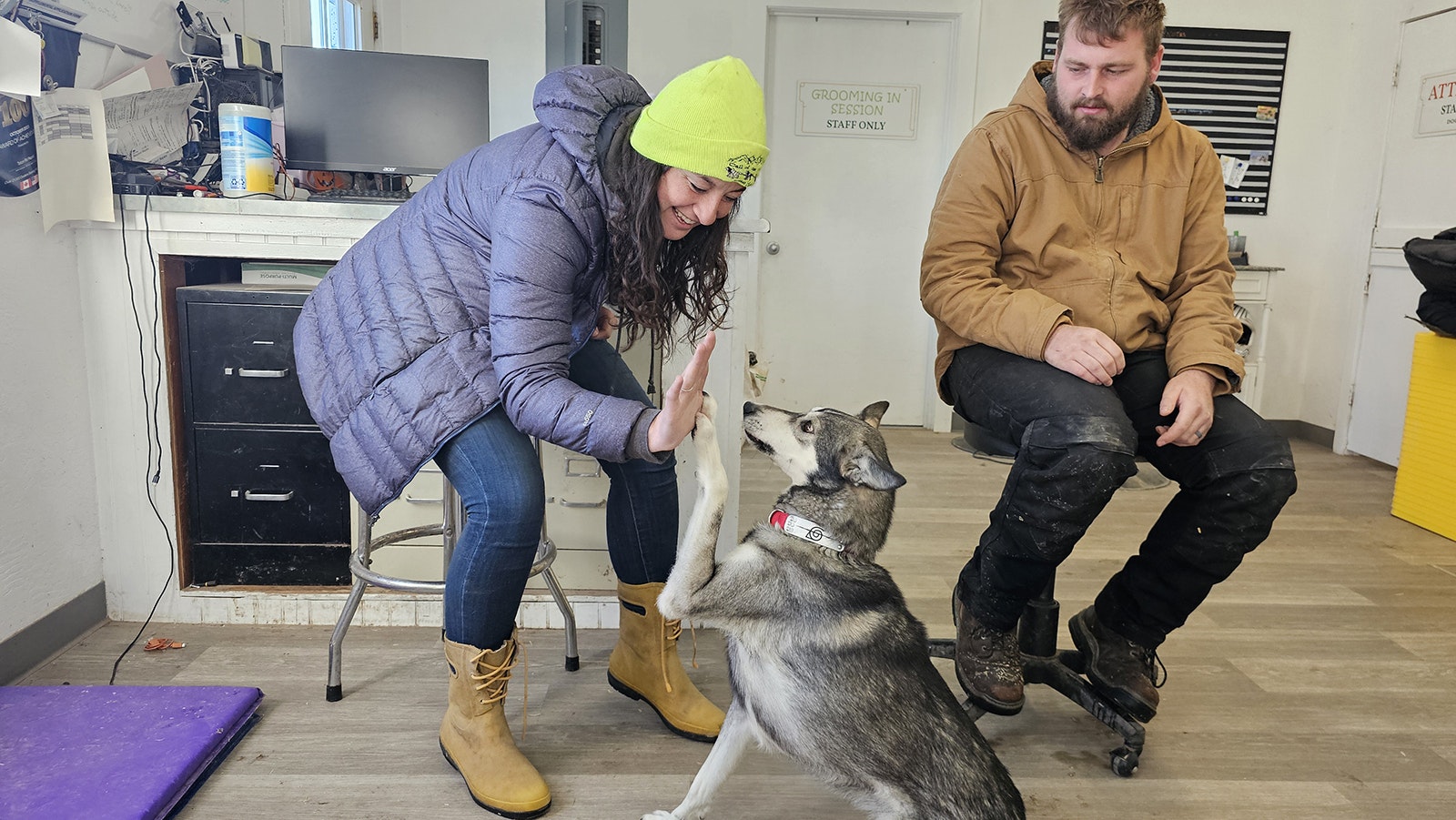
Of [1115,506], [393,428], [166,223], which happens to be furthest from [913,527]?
[166,223]

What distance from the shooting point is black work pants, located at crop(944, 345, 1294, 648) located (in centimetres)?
166

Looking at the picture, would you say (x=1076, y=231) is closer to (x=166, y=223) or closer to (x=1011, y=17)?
(x=166, y=223)

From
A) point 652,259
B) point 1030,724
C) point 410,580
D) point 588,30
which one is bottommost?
point 1030,724

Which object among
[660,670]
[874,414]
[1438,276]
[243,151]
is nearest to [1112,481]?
[874,414]

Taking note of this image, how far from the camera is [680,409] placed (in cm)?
143

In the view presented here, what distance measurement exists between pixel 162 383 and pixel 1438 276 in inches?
164

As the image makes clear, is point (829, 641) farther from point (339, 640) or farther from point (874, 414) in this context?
point (339, 640)

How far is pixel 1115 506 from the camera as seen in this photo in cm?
392

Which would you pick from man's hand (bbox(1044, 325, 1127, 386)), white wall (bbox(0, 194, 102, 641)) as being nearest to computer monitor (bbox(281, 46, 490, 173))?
white wall (bbox(0, 194, 102, 641))

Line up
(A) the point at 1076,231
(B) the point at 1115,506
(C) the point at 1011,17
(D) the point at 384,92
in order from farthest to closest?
(C) the point at 1011,17
(B) the point at 1115,506
(D) the point at 384,92
(A) the point at 1076,231

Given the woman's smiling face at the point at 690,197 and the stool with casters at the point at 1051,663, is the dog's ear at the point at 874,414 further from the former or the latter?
the woman's smiling face at the point at 690,197

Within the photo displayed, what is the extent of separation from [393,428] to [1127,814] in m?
1.54

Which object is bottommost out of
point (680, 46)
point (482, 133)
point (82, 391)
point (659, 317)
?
point (82, 391)

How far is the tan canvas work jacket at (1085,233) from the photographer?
1.88m
